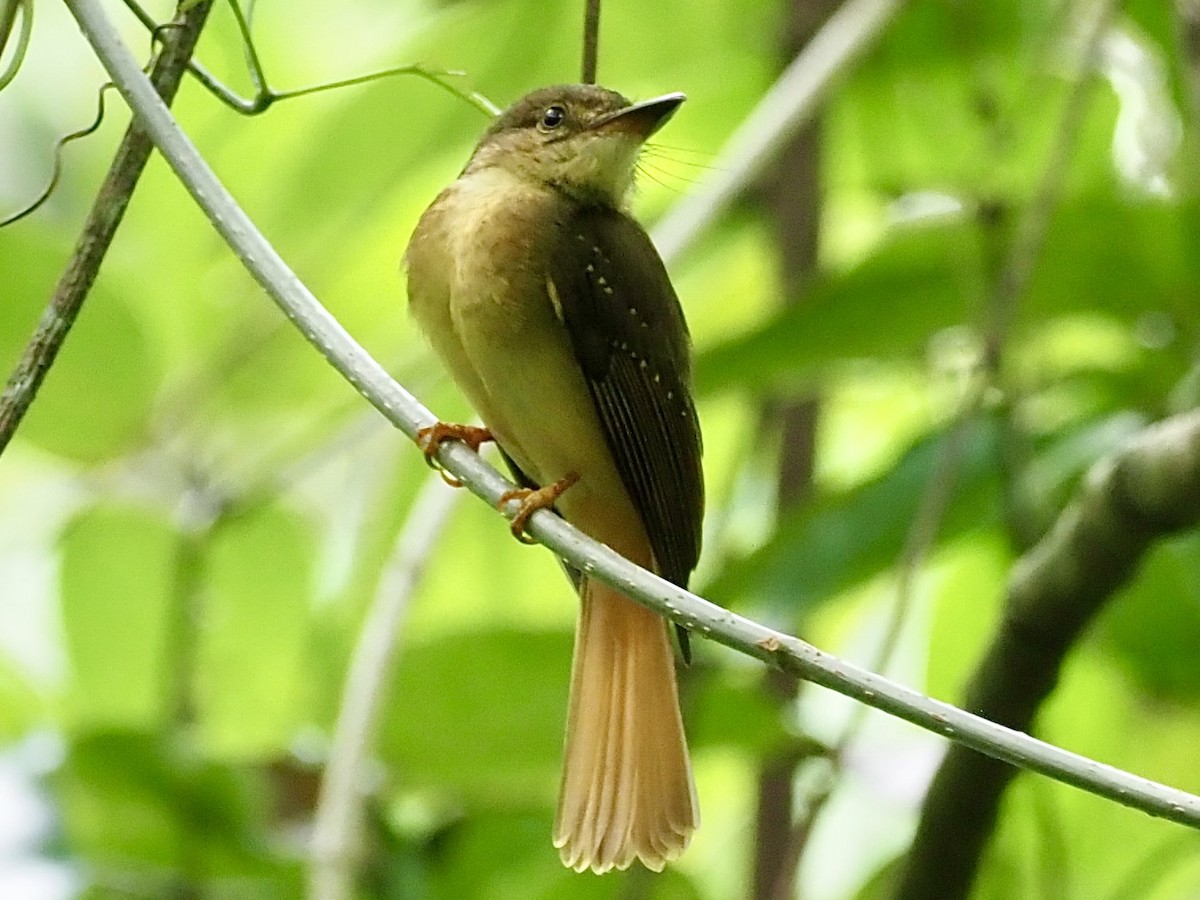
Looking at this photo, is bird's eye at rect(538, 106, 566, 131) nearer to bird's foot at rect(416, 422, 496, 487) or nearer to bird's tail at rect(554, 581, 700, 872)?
bird's foot at rect(416, 422, 496, 487)

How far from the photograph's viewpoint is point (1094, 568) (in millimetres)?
1600

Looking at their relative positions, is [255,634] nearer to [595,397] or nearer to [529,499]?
[595,397]

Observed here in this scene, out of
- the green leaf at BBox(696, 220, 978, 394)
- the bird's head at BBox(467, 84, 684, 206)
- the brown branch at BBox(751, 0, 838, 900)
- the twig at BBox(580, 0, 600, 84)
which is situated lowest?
the brown branch at BBox(751, 0, 838, 900)

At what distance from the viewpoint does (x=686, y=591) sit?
45.1 inches

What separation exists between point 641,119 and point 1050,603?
0.72m

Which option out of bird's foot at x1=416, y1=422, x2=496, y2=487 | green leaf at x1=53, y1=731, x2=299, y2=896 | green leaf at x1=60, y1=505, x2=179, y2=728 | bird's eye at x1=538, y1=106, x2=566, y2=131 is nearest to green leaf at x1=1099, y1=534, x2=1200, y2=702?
bird's foot at x1=416, y1=422, x2=496, y2=487

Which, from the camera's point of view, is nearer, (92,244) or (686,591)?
(686,591)

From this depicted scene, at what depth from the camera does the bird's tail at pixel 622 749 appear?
1.79 metres

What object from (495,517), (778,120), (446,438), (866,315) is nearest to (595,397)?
(446,438)

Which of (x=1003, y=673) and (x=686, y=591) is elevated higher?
(x=686, y=591)

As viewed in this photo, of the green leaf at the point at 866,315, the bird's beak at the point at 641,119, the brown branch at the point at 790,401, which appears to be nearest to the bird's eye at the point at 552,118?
the bird's beak at the point at 641,119

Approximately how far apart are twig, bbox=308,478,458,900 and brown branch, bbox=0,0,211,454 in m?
0.62

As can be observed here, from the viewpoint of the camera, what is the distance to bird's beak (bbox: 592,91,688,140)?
6.41ft

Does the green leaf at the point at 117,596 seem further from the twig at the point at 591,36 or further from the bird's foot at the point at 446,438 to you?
the twig at the point at 591,36
